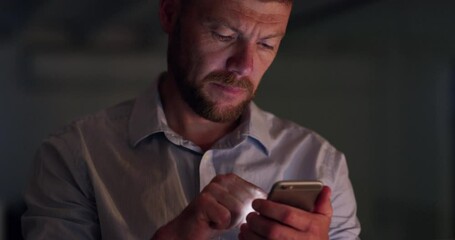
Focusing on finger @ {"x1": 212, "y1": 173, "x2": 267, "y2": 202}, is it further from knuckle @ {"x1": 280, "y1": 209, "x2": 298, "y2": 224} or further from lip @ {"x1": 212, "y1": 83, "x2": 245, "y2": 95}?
lip @ {"x1": 212, "y1": 83, "x2": 245, "y2": 95}

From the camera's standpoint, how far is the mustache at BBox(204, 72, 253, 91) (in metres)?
1.06

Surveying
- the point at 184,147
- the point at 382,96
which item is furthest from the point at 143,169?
the point at 382,96

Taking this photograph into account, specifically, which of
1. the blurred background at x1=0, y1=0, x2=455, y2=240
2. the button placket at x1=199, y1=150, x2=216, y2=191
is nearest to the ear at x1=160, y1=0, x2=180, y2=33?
the button placket at x1=199, y1=150, x2=216, y2=191

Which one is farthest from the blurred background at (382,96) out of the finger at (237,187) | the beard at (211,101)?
the finger at (237,187)

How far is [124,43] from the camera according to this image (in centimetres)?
188

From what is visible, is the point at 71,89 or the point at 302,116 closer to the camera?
the point at 71,89

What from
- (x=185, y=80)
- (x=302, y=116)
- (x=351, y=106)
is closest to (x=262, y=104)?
(x=302, y=116)

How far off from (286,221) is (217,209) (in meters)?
0.09

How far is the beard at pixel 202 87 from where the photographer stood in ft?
3.49

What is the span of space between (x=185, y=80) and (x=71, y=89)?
81 cm

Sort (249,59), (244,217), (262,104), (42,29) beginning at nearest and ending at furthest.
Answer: (244,217)
(249,59)
(42,29)
(262,104)

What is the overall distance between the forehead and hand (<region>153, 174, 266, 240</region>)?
0.92ft

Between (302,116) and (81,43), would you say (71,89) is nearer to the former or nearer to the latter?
(81,43)

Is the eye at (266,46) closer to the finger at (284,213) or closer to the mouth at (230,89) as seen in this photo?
the mouth at (230,89)
